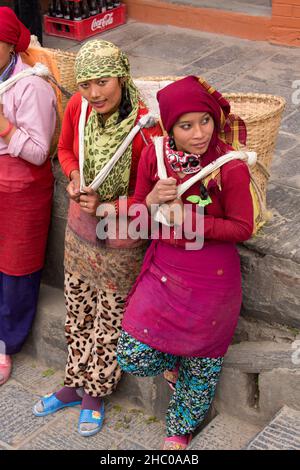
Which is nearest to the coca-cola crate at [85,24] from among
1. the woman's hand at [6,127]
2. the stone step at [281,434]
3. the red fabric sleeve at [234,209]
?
the woman's hand at [6,127]

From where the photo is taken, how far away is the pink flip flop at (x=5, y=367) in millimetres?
4523

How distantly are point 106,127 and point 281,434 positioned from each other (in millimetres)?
1457

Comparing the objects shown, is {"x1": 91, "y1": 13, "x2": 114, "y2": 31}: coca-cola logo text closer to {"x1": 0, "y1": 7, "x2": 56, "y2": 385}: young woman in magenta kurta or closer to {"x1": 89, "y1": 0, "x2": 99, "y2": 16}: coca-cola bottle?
{"x1": 89, "y1": 0, "x2": 99, "y2": 16}: coca-cola bottle

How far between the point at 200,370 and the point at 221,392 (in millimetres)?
376

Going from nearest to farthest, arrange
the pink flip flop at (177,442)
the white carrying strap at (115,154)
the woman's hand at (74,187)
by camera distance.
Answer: the white carrying strap at (115,154), the woman's hand at (74,187), the pink flip flop at (177,442)

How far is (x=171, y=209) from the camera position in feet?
10.3

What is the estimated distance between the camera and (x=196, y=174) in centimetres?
314

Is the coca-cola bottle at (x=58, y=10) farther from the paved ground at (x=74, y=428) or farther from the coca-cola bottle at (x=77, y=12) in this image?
the paved ground at (x=74, y=428)

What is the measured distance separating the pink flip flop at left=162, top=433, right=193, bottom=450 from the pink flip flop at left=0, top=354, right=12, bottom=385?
45.5 inches

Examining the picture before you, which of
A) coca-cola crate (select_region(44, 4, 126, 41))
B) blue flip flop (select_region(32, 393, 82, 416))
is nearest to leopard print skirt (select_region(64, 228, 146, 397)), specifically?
blue flip flop (select_region(32, 393, 82, 416))

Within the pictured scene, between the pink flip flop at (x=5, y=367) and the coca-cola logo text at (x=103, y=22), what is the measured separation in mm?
3223

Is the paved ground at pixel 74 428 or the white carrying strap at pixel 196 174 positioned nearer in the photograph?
the white carrying strap at pixel 196 174

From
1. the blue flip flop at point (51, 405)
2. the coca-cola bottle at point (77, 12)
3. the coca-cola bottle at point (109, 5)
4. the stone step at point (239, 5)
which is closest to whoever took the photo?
the blue flip flop at point (51, 405)

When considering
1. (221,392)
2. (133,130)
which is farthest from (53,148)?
(221,392)
